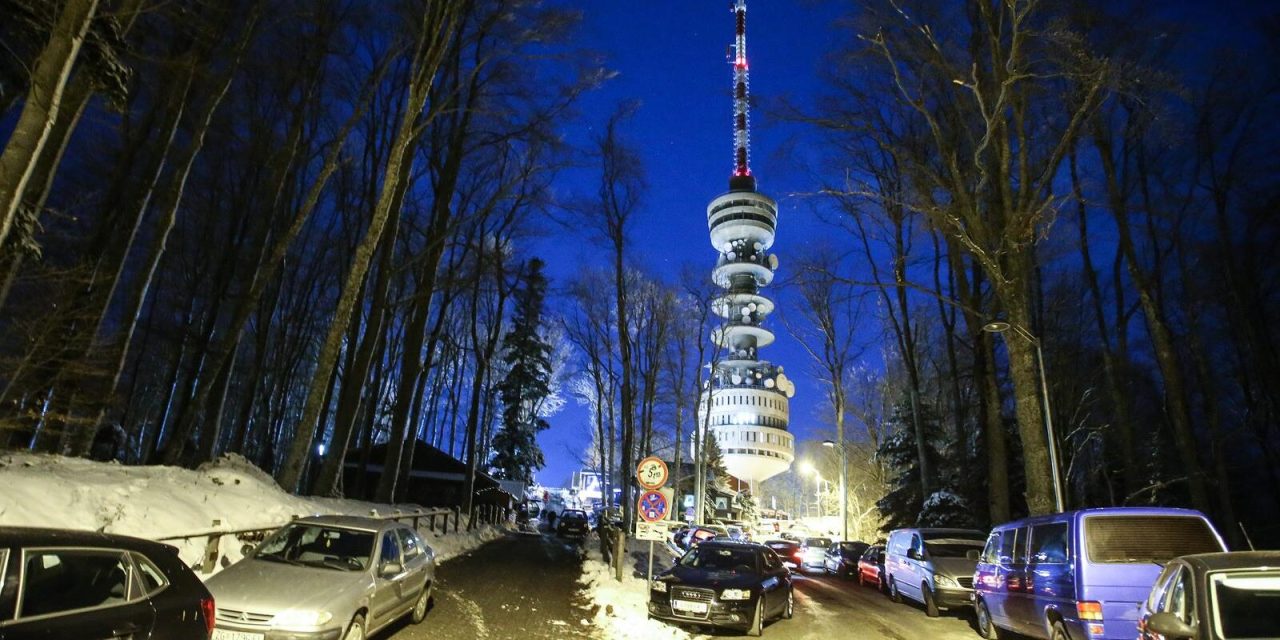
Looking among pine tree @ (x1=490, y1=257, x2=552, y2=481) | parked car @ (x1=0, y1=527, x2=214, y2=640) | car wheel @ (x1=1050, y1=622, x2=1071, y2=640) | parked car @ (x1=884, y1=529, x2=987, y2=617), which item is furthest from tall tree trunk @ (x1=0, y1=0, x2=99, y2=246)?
pine tree @ (x1=490, y1=257, x2=552, y2=481)

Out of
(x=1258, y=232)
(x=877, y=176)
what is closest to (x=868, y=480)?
(x=1258, y=232)

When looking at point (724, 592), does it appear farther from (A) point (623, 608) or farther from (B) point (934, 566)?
(B) point (934, 566)

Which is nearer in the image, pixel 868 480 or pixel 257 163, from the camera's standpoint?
pixel 257 163

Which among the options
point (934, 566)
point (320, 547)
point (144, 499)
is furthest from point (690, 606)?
point (144, 499)

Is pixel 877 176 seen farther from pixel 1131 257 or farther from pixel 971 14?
pixel 1131 257

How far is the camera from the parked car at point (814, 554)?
25.4 m

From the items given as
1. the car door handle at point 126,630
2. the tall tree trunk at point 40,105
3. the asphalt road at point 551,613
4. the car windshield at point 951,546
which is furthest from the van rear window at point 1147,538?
the tall tree trunk at point 40,105

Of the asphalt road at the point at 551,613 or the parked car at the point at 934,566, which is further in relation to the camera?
the parked car at the point at 934,566

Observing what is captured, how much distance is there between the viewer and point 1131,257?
69.1ft

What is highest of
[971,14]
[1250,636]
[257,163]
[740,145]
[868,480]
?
[740,145]

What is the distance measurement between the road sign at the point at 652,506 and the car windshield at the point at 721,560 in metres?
0.93

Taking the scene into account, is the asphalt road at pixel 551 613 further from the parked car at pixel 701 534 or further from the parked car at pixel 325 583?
the parked car at pixel 701 534

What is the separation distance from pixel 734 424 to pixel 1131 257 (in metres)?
83.6

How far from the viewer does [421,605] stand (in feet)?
30.8
